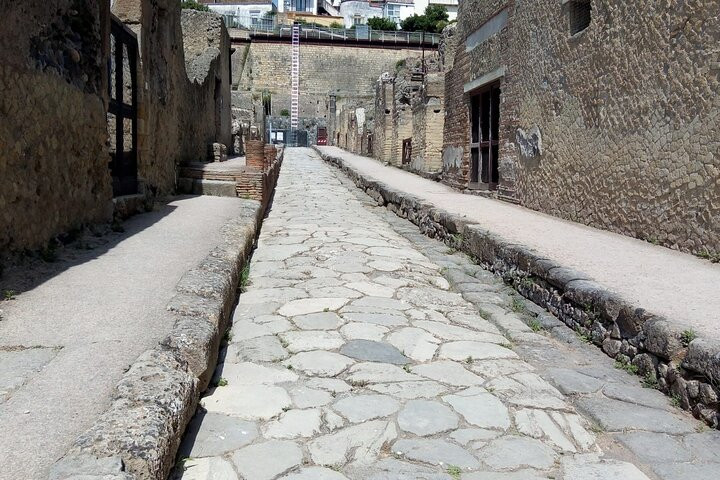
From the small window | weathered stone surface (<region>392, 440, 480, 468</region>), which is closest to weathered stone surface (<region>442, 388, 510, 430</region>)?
weathered stone surface (<region>392, 440, 480, 468</region>)

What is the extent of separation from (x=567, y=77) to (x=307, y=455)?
691cm

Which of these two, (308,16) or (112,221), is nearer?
(112,221)

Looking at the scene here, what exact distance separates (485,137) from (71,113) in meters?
8.21

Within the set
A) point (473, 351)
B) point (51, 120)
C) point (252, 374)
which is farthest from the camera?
point (51, 120)

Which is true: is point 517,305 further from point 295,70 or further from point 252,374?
point 295,70

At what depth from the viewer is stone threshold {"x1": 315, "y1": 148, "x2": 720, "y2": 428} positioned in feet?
10.0

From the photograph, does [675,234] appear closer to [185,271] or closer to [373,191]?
[185,271]

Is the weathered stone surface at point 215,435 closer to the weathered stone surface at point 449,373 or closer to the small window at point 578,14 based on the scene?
the weathered stone surface at point 449,373

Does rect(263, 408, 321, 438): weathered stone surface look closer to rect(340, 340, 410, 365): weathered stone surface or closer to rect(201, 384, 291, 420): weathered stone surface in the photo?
rect(201, 384, 291, 420): weathered stone surface

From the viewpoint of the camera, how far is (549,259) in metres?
5.14

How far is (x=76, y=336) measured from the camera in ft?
9.95

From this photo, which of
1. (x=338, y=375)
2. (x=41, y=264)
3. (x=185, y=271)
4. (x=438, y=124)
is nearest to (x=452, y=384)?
(x=338, y=375)

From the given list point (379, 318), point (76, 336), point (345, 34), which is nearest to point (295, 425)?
point (76, 336)

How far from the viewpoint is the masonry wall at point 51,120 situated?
4.14 m
